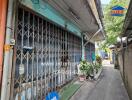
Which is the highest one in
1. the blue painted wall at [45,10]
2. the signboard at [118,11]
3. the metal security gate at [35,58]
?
the signboard at [118,11]

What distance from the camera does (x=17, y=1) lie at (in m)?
2.04

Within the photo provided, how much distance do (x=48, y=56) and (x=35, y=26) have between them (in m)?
0.90

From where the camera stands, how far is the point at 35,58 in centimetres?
287

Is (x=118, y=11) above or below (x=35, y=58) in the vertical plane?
above

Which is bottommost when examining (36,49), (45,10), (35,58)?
(35,58)

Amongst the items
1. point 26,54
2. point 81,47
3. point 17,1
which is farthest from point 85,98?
point 81,47

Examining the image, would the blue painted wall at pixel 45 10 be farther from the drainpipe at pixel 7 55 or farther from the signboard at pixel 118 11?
the signboard at pixel 118 11

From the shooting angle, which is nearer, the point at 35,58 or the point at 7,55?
the point at 7,55

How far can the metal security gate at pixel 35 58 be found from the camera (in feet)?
7.76

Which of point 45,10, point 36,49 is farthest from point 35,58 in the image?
point 45,10

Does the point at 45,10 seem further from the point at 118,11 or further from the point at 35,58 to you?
the point at 118,11

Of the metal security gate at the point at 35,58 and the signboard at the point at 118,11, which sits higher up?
the signboard at the point at 118,11

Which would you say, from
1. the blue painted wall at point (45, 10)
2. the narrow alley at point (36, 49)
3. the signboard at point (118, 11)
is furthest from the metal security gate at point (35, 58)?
the signboard at point (118, 11)

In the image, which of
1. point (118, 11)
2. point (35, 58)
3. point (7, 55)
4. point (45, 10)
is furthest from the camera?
point (118, 11)
